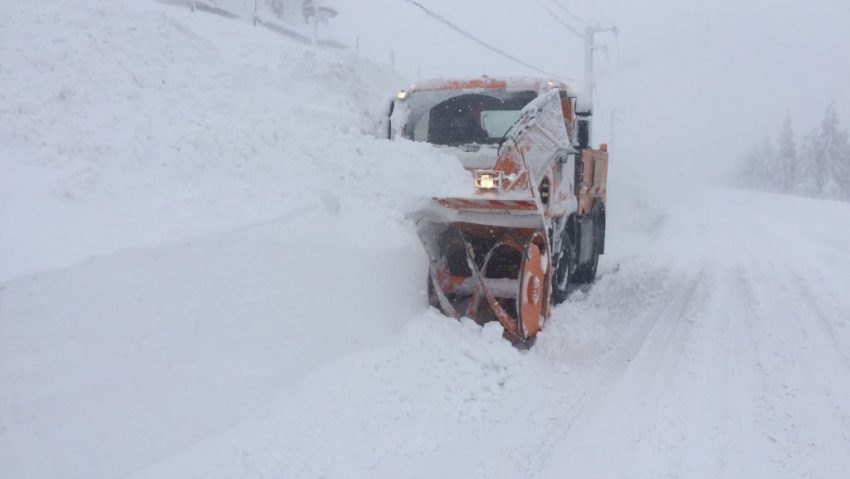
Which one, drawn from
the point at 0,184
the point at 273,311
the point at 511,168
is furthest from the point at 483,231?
the point at 0,184

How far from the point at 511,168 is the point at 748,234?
1419 centimetres

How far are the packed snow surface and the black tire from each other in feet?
1.31

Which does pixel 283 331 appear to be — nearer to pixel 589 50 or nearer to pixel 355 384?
pixel 355 384

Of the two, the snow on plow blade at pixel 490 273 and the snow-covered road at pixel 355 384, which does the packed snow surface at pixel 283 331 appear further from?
the snow on plow blade at pixel 490 273

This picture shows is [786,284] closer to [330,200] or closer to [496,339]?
[496,339]

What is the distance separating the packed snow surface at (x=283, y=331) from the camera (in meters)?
3.93

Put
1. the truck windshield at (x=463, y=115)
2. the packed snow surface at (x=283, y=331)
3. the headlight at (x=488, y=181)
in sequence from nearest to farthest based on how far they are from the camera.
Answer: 1. the packed snow surface at (x=283, y=331)
2. the headlight at (x=488, y=181)
3. the truck windshield at (x=463, y=115)

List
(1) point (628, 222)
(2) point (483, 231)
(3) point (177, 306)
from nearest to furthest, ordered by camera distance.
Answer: (3) point (177, 306), (2) point (483, 231), (1) point (628, 222)

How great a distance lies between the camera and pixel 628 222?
2088cm

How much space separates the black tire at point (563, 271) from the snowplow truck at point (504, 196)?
0.02 meters

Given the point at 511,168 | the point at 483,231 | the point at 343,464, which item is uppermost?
the point at 511,168

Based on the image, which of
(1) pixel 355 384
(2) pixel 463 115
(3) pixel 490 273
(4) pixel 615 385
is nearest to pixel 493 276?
(3) pixel 490 273

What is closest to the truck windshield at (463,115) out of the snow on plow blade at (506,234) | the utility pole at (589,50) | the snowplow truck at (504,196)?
the snowplow truck at (504,196)

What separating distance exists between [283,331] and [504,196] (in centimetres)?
244
